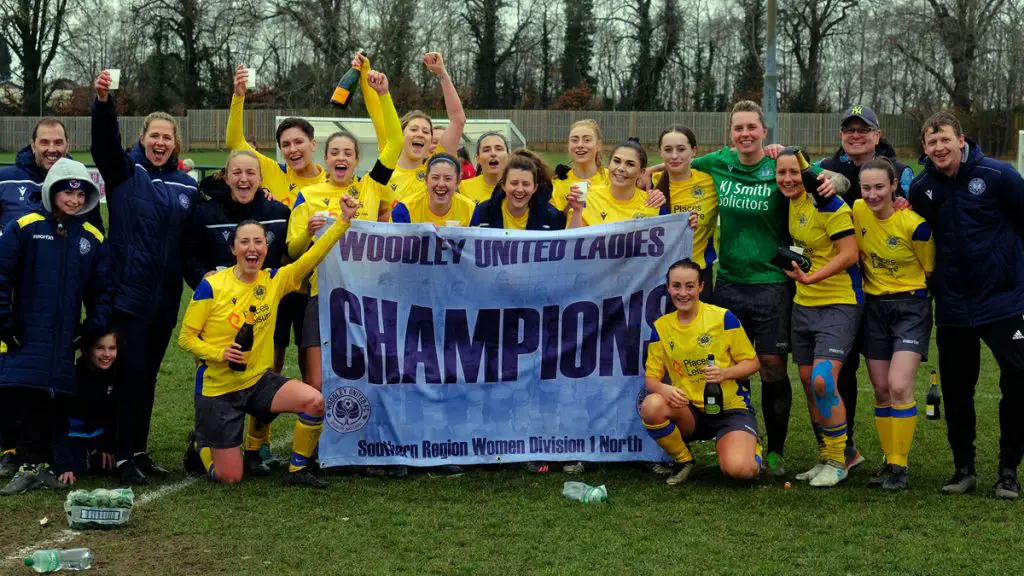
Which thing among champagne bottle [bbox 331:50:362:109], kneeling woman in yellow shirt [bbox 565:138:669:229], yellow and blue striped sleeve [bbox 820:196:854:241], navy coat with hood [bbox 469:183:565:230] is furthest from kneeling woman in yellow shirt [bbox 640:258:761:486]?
champagne bottle [bbox 331:50:362:109]

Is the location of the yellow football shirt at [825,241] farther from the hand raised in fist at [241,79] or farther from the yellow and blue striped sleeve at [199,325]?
the hand raised in fist at [241,79]

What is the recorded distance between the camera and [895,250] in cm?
663

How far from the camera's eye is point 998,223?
6.41 metres

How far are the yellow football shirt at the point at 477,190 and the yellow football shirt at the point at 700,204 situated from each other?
4.50ft

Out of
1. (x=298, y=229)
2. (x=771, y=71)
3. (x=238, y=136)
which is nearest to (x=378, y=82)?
(x=238, y=136)

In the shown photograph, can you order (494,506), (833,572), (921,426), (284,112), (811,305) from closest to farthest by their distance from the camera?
(833,572)
(494,506)
(811,305)
(921,426)
(284,112)

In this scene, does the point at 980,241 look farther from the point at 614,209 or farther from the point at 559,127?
the point at 559,127

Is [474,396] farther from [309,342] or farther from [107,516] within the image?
[107,516]

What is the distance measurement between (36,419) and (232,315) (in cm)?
131

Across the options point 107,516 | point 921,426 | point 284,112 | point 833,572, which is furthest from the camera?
point 284,112

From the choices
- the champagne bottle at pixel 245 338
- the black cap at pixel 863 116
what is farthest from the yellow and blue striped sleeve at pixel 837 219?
the champagne bottle at pixel 245 338

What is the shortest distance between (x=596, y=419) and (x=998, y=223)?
2.66 metres

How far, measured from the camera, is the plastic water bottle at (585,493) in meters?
6.41

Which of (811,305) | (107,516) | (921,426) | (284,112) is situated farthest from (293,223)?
(284,112)
